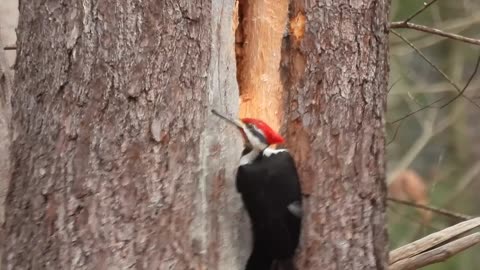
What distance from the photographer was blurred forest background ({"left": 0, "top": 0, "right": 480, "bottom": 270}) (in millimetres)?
4906

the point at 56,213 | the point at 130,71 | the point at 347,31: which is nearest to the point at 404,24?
the point at 347,31

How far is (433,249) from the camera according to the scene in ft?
8.11

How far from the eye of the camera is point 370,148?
226cm

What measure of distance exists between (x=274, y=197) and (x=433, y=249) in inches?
23.7

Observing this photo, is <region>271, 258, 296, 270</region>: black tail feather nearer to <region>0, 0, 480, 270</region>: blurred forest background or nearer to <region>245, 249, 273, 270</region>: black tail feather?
<region>245, 249, 273, 270</region>: black tail feather

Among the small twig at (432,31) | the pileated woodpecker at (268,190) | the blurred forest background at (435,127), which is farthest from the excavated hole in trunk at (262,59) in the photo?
the blurred forest background at (435,127)

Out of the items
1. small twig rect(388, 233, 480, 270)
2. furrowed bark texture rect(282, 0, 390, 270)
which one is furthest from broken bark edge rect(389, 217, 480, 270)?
furrowed bark texture rect(282, 0, 390, 270)

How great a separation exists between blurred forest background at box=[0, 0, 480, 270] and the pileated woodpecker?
82.8 inches

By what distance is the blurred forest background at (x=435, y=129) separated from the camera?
491 centimetres

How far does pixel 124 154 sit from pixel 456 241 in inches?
39.3

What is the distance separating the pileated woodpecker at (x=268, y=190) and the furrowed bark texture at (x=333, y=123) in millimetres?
72

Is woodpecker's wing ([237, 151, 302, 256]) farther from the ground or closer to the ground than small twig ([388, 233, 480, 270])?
farther from the ground

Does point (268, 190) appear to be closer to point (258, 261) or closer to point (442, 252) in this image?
point (258, 261)

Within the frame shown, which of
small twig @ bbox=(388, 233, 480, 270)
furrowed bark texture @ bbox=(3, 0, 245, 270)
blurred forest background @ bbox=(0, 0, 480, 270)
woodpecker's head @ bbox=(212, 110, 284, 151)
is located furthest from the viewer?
blurred forest background @ bbox=(0, 0, 480, 270)
